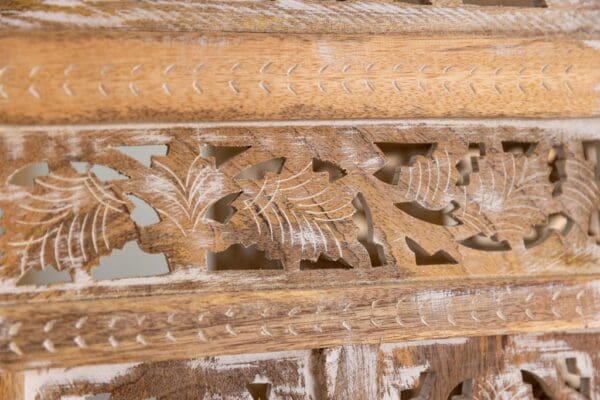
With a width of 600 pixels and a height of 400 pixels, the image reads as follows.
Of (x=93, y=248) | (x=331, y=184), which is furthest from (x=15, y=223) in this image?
(x=331, y=184)

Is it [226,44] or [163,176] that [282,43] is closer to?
[226,44]

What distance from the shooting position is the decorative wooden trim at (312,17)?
2.55ft

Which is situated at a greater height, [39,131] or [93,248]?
[39,131]

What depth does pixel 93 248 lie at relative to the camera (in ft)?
2.53

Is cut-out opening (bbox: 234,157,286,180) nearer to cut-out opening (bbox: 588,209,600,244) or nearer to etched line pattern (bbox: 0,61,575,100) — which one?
etched line pattern (bbox: 0,61,575,100)

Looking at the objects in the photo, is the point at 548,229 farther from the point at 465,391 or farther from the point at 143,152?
the point at 143,152

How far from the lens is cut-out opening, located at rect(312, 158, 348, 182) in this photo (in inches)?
34.0

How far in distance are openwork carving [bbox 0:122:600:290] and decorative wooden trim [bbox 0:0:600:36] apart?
0.12 meters

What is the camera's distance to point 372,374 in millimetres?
854

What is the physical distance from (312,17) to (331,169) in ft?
0.64

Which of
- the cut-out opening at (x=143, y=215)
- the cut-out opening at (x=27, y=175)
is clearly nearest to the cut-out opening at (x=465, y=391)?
the cut-out opening at (x=143, y=215)

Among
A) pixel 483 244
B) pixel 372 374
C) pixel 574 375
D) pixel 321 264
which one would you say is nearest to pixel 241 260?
pixel 321 264

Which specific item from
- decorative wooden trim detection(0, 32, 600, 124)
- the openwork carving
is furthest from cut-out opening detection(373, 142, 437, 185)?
decorative wooden trim detection(0, 32, 600, 124)

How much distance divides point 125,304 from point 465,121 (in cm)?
45
